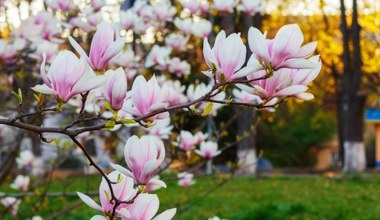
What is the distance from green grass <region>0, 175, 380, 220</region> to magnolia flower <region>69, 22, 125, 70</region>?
3.20m

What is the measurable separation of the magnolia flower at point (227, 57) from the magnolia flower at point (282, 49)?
0.03 meters

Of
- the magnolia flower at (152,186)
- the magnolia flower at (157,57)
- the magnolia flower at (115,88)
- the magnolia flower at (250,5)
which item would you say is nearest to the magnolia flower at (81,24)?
the magnolia flower at (157,57)

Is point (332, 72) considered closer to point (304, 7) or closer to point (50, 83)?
point (304, 7)

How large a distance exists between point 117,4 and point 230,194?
638 cm

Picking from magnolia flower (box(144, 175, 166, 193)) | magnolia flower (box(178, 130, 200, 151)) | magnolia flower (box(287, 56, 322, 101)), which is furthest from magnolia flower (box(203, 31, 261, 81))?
magnolia flower (box(178, 130, 200, 151))

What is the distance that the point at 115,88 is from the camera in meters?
1.20

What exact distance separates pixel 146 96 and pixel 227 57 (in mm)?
191

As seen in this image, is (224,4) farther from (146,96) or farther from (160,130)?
(146,96)

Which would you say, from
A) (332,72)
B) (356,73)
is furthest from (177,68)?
(332,72)

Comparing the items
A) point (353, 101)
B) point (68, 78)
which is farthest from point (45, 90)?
point (353, 101)

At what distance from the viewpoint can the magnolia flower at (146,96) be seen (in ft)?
4.18

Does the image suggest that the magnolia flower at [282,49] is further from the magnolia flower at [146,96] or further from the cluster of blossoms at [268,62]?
the magnolia flower at [146,96]

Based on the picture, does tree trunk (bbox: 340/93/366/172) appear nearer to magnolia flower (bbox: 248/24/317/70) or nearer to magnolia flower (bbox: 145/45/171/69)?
magnolia flower (bbox: 145/45/171/69)

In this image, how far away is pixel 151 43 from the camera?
4.25 metres
